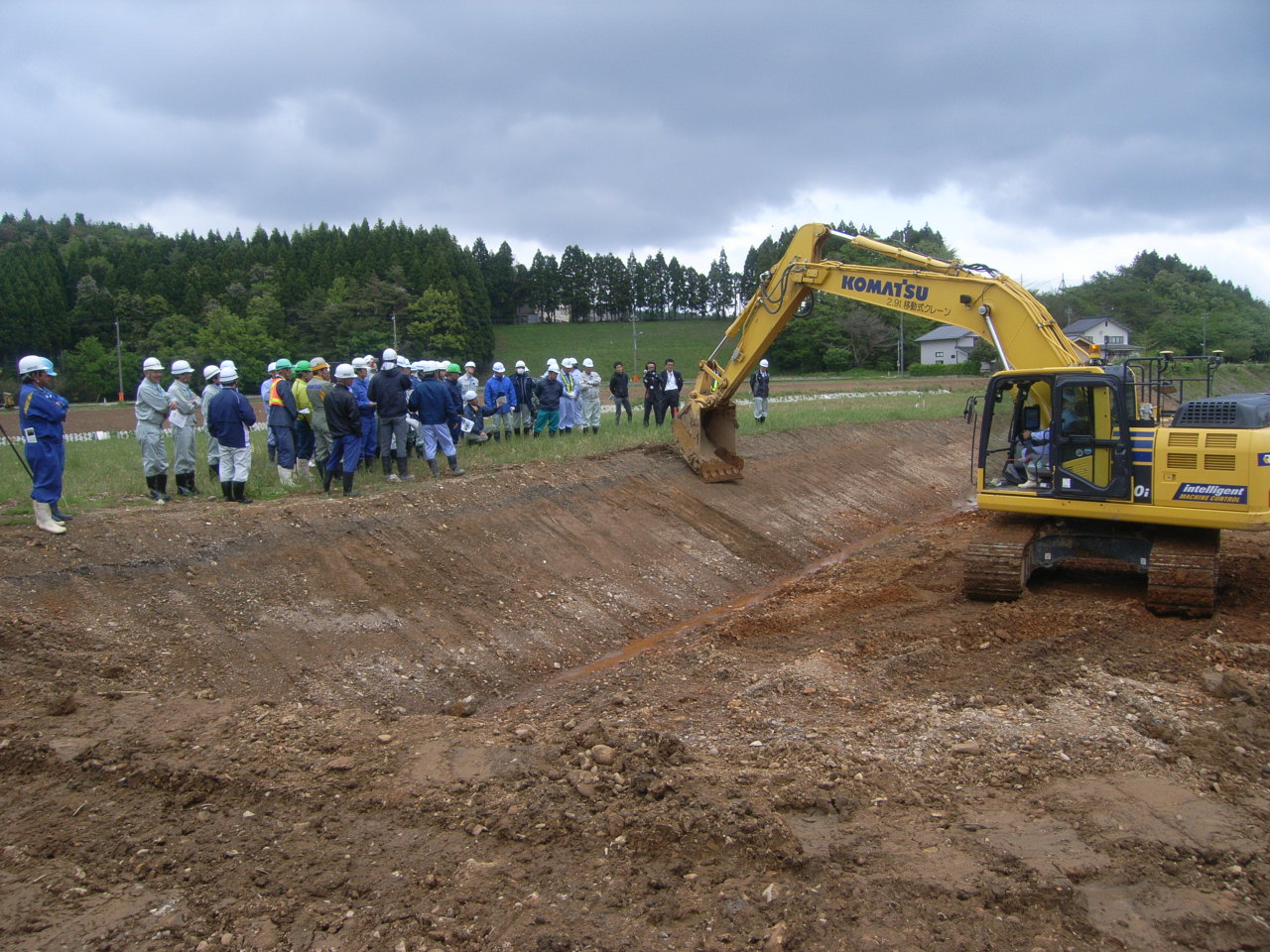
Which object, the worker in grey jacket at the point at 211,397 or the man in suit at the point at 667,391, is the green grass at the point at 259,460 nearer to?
the worker in grey jacket at the point at 211,397

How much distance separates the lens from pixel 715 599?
11750mm

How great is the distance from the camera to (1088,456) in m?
9.04

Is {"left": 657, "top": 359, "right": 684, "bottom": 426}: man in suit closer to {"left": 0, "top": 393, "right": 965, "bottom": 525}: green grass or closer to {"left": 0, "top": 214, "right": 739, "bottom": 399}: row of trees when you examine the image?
{"left": 0, "top": 393, "right": 965, "bottom": 525}: green grass

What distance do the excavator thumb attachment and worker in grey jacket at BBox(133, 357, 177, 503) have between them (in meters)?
7.85

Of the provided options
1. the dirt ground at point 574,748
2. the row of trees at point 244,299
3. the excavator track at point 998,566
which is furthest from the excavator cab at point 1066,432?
the row of trees at point 244,299

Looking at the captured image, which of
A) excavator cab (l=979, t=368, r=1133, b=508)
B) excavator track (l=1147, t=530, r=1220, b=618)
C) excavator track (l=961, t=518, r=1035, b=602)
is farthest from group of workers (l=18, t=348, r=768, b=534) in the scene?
excavator track (l=1147, t=530, r=1220, b=618)

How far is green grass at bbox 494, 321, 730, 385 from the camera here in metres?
73.4

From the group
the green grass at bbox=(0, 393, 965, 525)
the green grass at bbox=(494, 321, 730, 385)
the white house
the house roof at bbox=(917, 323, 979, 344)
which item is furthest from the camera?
the green grass at bbox=(494, 321, 730, 385)

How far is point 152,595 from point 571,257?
300 feet

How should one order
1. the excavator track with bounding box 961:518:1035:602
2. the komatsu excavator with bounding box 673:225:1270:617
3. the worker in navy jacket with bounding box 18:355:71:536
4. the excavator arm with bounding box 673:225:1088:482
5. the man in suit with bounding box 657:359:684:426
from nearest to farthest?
1. the komatsu excavator with bounding box 673:225:1270:617
2. the worker in navy jacket with bounding box 18:355:71:536
3. the excavator track with bounding box 961:518:1035:602
4. the excavator arm with bounding box 673:225:1088:482
5. the man in suit with bounding box 657:359:684:426

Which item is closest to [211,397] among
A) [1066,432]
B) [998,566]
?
[998,566]

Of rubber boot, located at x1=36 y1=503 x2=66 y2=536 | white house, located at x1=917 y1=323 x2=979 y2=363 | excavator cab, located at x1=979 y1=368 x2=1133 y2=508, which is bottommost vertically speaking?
rubber boot, located at x1=36 y1=503 x2=66 y2=536

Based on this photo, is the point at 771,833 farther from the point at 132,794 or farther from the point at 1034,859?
the point at 132,794

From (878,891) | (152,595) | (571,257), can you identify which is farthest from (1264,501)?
(571,257)
